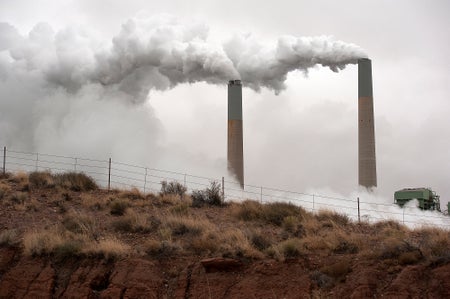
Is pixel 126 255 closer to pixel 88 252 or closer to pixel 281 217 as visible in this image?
pixel 88 252

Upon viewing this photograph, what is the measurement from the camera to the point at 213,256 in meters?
14.3

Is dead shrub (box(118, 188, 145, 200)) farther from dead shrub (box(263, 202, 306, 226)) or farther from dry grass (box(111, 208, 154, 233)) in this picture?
dead shrub (box(263, 202, 306, 226))

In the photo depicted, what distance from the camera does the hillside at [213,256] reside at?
12.6 metres

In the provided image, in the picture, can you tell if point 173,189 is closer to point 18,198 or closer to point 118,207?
point 118,207

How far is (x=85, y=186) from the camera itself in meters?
24.0

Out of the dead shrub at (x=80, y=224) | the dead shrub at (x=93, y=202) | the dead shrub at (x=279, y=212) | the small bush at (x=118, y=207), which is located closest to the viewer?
the dead shrub at (x=80, y=224)

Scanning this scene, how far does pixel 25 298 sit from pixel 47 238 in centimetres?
200

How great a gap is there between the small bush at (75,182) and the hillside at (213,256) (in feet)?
12.7

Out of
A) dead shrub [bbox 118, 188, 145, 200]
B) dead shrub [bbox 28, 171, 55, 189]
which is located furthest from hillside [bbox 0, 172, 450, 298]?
dead shrub [bbox 28, 171, 55, 189]

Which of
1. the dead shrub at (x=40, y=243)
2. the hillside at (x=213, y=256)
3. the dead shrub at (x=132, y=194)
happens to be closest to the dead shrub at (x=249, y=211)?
the hillside at (x=213, y=256)

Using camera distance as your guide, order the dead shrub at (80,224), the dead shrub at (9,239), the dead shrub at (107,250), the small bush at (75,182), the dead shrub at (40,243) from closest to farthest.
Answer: the dead shrub at (107,250) → the dead shrub at (40,243) → the dead shrub at (9,239) → the dead shrub at (80,224) → the small bush at (75,182)

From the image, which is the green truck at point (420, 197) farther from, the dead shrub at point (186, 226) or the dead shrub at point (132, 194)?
the dead shrub at point (186, 226)

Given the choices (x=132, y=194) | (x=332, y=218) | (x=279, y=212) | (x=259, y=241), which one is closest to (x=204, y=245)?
(x=259, y=241)

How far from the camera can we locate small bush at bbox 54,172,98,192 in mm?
23594
